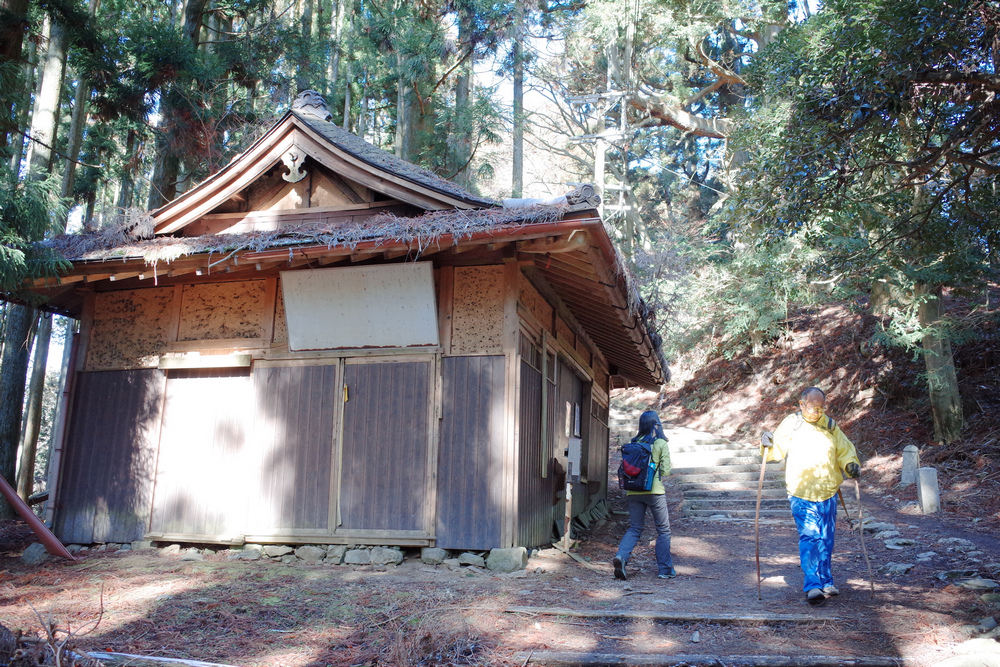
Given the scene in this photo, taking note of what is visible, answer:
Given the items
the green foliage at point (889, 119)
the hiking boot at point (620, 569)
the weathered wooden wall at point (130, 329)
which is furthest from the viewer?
the weathered wooden wall at point (130, 329)

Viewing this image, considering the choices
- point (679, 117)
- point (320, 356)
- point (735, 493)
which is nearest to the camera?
point (320, 356)

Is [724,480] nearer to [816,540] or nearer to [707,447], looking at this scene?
[707,447]

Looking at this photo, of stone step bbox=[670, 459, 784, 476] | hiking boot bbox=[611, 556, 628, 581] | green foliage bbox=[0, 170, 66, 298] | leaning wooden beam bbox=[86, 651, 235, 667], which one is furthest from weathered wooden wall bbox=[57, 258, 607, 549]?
stone step bbox=[670, 459, 784, 476]

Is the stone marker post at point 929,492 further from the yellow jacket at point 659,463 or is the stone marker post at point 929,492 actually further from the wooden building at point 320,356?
the yellow jacket at point 659,463

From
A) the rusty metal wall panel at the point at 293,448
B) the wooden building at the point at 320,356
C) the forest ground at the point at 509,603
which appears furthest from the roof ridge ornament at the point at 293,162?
the forest ground at the point at 509,603

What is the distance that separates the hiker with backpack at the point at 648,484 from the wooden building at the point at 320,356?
3.97 feet

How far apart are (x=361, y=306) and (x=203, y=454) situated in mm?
2667

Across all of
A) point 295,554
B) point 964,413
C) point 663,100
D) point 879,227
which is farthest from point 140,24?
point 964,413

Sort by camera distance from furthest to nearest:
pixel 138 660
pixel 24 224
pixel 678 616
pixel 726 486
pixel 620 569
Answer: pixel 726 486 → pixel 620 569 → pixel 24 224 → pixel 678 616 → pixel 138 660

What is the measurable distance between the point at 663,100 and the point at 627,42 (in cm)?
253

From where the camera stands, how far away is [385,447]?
759cm

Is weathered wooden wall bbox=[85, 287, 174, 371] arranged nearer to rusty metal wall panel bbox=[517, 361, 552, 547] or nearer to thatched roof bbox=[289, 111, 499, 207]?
thatched roof bbox=[289, 111, 499, 207]

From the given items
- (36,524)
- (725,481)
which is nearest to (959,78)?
(36,524)

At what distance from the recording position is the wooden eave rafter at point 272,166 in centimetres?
800
